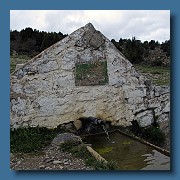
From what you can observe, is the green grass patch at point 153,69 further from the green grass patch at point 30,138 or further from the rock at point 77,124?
the green grass patch at point 30,138

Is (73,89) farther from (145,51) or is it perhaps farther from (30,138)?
(145,51)

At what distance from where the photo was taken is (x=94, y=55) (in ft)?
15.0

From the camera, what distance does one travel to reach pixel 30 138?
4.41 meters

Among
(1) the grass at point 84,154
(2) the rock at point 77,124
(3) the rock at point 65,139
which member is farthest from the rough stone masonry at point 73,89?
(1) the grass at point 84,154

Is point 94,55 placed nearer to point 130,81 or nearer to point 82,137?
point 130,81

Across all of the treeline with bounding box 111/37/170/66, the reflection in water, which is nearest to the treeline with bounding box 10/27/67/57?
the treeline with bounding box 111/37/170/66

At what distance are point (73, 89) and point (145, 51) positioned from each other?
760 mm

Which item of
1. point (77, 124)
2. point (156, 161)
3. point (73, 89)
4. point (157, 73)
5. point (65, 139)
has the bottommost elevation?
point (156, 161)

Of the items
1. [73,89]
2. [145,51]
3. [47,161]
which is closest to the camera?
[47,161]

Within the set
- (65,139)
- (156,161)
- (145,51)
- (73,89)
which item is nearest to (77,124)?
(65,139)

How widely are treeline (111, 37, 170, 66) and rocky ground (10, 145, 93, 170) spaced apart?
3.63ft

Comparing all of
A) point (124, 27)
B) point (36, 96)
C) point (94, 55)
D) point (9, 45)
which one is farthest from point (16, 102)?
point (124, 27)

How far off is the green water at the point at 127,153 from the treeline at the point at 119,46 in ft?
2.53

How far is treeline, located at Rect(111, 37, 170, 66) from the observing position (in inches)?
168
